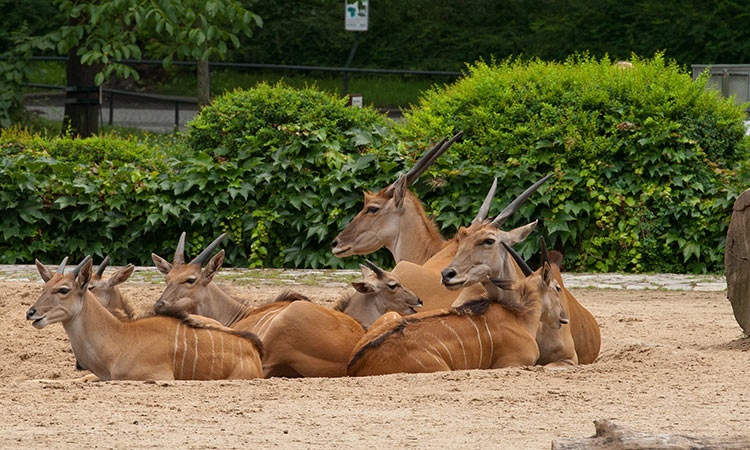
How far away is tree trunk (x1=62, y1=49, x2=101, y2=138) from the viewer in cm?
1742

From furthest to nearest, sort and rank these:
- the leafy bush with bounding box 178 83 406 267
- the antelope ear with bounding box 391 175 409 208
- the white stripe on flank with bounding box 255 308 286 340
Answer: the leafy bush with bounding box 178 83 406 267, the antelope ear with bounding box 391 175 409 208, the white stripe on flank with bounding box 255 308 286 340

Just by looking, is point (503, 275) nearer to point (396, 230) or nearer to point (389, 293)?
point (389, 293)

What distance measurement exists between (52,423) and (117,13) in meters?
10.5

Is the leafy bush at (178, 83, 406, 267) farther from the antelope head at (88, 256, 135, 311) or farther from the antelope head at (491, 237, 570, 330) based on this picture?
the antelope head at (491, 237, 570, 330)

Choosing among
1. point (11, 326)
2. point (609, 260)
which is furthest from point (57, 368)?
point (609, 260)

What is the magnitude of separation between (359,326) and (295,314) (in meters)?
0.55

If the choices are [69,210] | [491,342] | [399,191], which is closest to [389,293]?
[491,342]

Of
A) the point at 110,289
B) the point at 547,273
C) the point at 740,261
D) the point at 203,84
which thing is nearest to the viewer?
the point at 547,273

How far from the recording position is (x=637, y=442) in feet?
15.4

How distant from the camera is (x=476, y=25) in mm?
35531

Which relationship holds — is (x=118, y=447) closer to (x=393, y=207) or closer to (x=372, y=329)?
(x=372, y=329)

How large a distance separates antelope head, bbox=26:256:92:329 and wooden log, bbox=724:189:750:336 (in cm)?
411

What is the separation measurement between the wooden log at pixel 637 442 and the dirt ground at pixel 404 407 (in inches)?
5.6

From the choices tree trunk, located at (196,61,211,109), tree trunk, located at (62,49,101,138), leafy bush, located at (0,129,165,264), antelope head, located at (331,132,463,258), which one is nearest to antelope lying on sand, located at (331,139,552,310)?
antelope head, located at (331,132,463,258)
